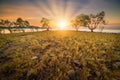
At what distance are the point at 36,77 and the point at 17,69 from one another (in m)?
1.80

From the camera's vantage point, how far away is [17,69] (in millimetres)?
7348

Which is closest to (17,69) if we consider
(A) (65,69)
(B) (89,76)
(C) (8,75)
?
(C) (8,75)

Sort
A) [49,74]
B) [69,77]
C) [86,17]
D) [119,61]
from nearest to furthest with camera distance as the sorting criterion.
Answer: [69,77], [49,74], [119,61], [86,17]

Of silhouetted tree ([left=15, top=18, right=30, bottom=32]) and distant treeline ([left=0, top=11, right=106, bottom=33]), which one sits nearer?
distant treeline ([left=0, top=11, right=106, bottom=33])

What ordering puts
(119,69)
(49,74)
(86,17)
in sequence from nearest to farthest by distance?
(49,74) < (119,69) < (86,17)

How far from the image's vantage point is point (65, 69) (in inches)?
285

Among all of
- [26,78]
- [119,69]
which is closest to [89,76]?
[119,69]

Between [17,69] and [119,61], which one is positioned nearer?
[17,69]

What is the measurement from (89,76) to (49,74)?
2.56 metres

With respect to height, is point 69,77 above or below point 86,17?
below

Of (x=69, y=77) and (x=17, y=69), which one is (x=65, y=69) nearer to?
(x=69, y=77)

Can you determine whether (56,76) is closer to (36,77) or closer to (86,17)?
(36,77)

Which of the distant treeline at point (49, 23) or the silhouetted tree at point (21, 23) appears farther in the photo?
the silhouetted tree at point (21, 23)

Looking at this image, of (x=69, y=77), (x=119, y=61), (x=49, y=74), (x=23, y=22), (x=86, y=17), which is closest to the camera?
(x=69, y=77)
